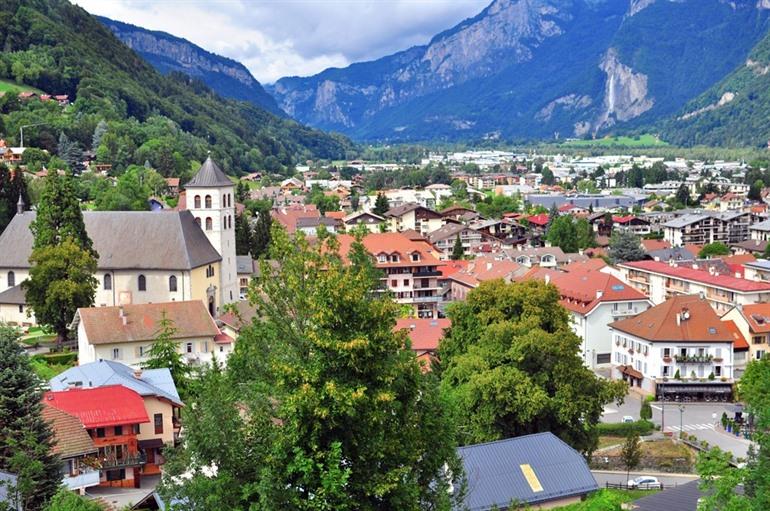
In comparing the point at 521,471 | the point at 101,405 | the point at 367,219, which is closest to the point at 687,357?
the point at 521,471

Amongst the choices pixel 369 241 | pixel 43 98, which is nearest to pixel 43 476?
pixel 369 241

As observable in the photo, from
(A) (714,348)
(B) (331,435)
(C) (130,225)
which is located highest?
(C) (130,225)

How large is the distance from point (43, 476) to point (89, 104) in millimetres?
123507

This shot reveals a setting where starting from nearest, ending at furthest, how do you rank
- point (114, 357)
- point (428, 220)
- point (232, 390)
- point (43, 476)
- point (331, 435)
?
1. point (331, 435)
2. point (232, 390)
3. point (43, 476)
4. point (114, 357)
5. point (428, 220)

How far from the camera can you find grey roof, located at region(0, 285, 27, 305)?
51750 millimetres

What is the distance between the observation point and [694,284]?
64.1m

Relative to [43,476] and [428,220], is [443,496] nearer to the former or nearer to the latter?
[43,476]

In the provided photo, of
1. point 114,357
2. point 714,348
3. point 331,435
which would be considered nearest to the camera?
point 331,435

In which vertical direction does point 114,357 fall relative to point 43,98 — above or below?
below

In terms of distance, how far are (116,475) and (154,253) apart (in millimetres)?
24149

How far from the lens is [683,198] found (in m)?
141

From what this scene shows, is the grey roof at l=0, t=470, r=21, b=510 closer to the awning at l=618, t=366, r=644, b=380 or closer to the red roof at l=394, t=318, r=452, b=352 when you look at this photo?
the red roof at l=394, t=318, r=452, b=352

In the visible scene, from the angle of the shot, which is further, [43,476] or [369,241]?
[369,241]

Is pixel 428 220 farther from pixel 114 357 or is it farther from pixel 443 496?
pixel 443 496
